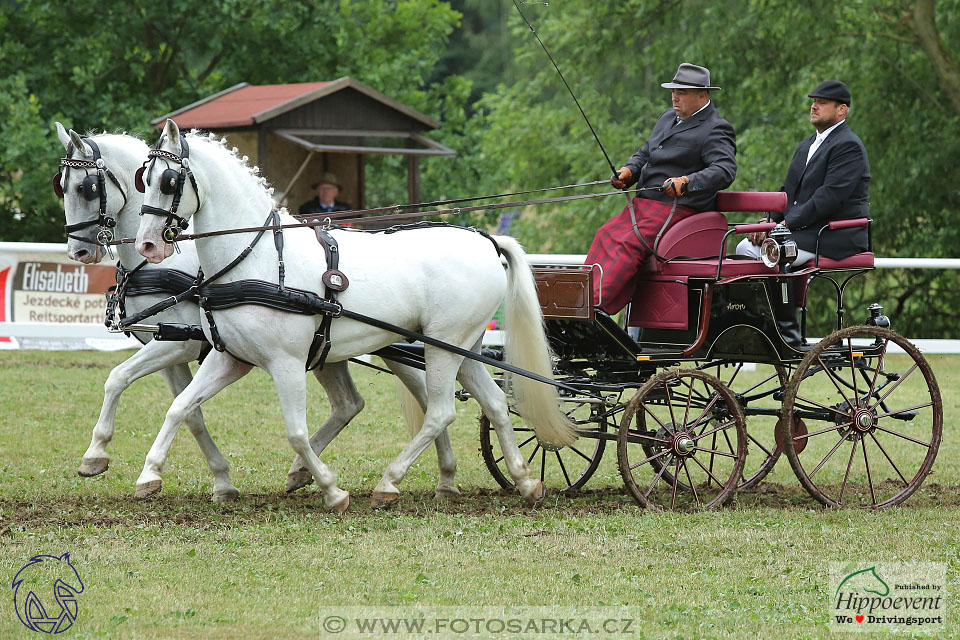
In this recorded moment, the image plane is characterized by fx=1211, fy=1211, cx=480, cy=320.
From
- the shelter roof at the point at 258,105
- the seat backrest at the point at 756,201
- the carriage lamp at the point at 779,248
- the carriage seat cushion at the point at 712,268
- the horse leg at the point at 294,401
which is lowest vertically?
the horse leg at the point at 294,401

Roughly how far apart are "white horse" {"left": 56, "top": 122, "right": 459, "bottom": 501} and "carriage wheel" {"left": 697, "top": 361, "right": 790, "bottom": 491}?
1761 millimetres

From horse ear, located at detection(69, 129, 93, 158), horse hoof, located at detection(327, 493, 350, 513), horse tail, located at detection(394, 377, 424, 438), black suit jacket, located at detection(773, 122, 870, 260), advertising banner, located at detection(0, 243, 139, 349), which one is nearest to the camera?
horse ear, located at detection(69, 129, 93, 158)

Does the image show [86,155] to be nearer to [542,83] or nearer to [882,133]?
[882,133]

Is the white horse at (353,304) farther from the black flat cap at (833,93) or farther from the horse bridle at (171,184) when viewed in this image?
the black flat cap at (833,93)

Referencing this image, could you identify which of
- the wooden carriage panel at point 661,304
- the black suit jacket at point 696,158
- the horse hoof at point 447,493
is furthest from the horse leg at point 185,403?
the black suit jacket at point 696,158

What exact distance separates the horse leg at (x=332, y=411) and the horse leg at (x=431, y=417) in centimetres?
65

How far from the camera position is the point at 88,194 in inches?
245

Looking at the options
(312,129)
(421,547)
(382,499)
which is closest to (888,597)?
(421,547)

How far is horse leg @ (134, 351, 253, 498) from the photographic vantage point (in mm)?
5931

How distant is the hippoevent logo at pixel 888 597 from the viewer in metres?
4.41

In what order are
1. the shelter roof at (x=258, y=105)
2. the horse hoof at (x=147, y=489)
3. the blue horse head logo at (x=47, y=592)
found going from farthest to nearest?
the shelter roof at (x=258, y=105)
the horse hoof at (x=147, y=489)
the blue horse head logo at (x=47, y=592)

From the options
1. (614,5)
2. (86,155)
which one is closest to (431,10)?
(614,5)

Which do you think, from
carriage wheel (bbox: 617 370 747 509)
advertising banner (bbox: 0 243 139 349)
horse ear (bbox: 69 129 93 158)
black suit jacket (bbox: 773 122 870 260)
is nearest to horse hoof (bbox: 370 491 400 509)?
carriage wheel (bbox: 617 370 747 509)

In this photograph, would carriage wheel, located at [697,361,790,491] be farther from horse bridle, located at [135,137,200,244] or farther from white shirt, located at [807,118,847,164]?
horse bridle, located at [135,137,200,244]
